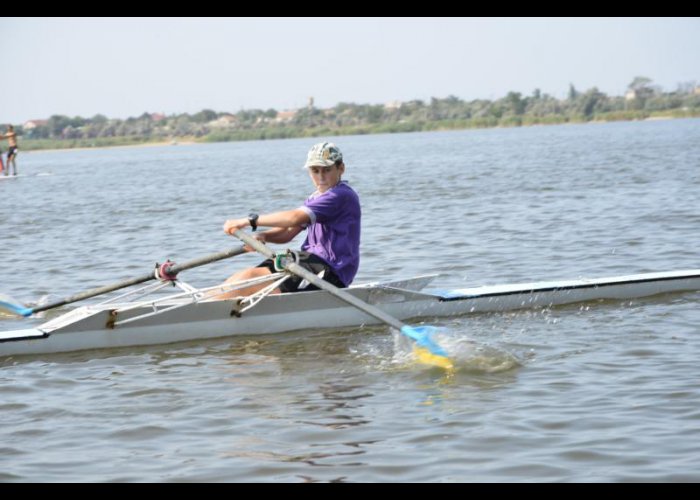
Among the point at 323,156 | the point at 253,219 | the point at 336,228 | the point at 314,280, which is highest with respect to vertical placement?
the point at 323,156

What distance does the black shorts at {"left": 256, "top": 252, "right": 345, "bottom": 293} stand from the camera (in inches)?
347

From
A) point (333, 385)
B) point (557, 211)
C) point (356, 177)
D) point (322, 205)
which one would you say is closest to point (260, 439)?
point (333, 385)

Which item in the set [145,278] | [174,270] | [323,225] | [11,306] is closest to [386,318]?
[323,225]

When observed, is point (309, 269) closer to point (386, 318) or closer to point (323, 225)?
point (323, 225)

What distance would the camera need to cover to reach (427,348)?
7.84 metres

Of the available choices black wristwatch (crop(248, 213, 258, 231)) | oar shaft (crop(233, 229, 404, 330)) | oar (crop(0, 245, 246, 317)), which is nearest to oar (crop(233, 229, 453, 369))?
oar shaft (crop(233, 229, 404, 330))

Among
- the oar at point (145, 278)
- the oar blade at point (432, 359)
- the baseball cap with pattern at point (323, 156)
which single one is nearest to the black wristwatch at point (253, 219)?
the oar at point (145, 278)

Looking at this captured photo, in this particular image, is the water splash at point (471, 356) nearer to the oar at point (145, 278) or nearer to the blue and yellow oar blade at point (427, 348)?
the blue and yellow oar blade at point (427, 348)

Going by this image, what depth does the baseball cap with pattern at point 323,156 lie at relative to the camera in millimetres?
8570

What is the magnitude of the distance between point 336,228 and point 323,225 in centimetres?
13

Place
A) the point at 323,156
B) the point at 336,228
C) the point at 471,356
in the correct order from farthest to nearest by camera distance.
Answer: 1. the point at 336,228
2. the point at 323,156
3. the point at 471,356

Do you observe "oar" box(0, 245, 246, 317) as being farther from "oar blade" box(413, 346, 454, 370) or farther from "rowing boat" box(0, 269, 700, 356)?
"oar blade" box(413, 346, 454, 370)

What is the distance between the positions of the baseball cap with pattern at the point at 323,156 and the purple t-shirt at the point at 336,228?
26 cm
